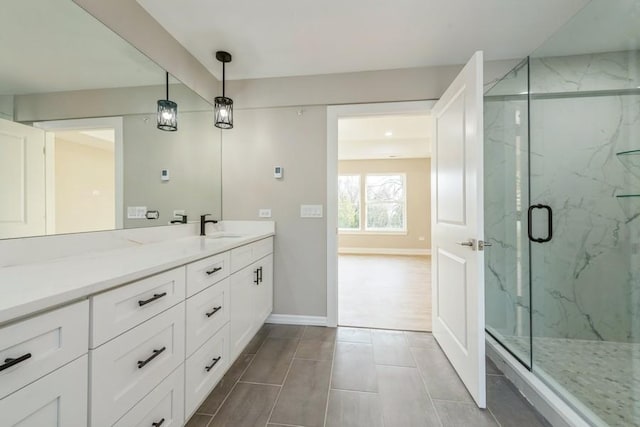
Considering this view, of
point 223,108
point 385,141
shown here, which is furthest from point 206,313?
point 385,141

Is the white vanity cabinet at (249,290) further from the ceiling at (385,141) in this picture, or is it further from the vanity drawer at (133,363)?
the ceiling at (385,141)

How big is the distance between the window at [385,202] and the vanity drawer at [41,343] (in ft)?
21.0

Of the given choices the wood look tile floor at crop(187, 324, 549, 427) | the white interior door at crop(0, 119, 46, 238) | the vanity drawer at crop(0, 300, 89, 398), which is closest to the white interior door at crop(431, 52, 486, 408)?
the wood look tile floor at crop(187, 324, 549, 427)

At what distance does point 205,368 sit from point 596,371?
246 centimetres

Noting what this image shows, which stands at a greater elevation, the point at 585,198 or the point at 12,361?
the point at 585,198

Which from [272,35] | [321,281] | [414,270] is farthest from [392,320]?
[272,35]

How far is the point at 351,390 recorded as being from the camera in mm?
1621

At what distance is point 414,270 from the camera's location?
192 inches

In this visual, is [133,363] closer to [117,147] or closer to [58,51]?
[117,147]

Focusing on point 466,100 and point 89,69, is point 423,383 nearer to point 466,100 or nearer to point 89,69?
point 466,100

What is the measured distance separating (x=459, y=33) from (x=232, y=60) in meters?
1.85

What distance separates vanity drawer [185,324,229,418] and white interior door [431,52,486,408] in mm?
1481

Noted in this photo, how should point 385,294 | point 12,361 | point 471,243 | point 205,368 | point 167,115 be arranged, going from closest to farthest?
1. point 12,361
2. point 205,368
3. point 471,243
4. point 167,115
5. point 385,294

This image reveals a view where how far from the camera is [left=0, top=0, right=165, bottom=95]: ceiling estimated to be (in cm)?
109
